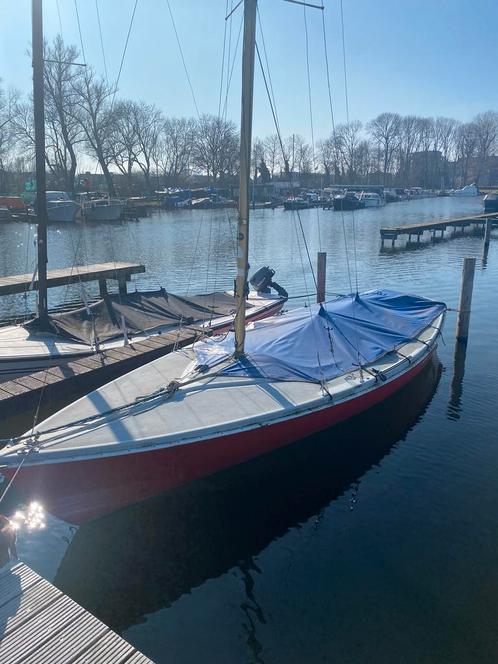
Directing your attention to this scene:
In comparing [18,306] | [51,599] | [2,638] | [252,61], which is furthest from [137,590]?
[18,306]

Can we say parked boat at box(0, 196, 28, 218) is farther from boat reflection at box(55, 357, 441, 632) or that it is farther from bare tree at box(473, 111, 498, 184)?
bare tree at box(473, 111, 498, 184)

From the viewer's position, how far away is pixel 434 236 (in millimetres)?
49312

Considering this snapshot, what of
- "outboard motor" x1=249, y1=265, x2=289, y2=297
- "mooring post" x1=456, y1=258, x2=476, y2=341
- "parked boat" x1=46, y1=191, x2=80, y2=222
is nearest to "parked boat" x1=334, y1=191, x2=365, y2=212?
"parked boat" x1=46, y1=191, x2=80, y2=222

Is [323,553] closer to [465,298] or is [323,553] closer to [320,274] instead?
[465,298]

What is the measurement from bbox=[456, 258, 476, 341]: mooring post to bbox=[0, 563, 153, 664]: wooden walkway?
1557 cm

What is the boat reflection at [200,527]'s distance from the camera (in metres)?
7.55

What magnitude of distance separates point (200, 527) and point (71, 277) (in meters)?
15.4

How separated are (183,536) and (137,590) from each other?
4.05 feet

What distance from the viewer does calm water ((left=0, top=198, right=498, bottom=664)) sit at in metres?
6.76

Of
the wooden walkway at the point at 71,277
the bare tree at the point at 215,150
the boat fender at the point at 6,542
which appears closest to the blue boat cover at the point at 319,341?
the boat fender at the point at 6,542

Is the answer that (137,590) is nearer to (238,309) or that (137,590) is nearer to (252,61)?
(238,309)

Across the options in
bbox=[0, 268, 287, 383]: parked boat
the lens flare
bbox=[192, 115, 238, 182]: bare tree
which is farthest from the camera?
bbox=[192, 115, 238, 182]: bare tree

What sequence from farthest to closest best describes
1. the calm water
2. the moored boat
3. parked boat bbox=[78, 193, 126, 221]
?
1. parked boat bbox=[78, 193, 126, 221]
2. the moored boat
3. the calm water

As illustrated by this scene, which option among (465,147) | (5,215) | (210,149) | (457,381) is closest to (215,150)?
(210,149)
